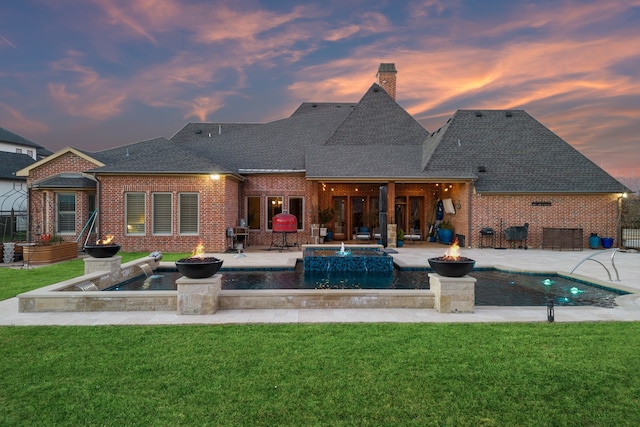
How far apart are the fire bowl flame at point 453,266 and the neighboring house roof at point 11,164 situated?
3460cm

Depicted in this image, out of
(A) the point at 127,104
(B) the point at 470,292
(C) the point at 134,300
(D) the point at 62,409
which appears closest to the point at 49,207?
(A) the point at 127,104

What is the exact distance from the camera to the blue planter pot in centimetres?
1830

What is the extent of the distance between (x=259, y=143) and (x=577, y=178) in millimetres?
15881

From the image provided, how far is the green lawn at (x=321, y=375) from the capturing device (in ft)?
9.88

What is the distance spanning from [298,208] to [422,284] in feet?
31.3

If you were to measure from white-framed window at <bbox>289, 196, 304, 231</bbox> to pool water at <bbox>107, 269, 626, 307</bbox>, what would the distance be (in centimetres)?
679

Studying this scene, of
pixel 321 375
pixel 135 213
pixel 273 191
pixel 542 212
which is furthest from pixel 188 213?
pixel 542 212

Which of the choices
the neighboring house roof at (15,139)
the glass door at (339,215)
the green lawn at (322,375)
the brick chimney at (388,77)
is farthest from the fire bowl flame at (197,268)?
the neighboring house roof at (15,139)

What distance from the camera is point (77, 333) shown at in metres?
5.00

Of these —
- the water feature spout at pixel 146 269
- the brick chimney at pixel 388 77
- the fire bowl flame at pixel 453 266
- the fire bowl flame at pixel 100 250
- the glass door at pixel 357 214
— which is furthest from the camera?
the brick chimney at pixel 388 77

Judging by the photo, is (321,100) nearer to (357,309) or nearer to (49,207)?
(49,207)

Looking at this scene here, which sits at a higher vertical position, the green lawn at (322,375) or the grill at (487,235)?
the grill at (487,235)

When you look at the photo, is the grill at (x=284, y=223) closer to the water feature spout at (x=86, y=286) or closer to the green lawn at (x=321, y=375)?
the water feature spout at (x=86, y=286)

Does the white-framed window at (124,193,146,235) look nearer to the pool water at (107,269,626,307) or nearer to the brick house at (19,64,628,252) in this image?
the brick house at (19,64,628,252)
